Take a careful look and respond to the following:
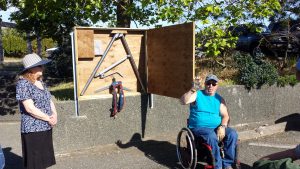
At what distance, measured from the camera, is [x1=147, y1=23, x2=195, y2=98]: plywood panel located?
611 cm

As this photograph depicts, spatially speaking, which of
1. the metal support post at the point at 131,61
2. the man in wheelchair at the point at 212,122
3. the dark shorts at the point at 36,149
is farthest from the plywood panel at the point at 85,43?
the dark shorts at the point at 36,149

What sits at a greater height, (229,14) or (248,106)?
(229,14)

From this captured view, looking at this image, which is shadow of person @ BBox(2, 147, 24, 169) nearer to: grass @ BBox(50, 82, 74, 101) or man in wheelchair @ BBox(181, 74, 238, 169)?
grass @ BBox(50, 82, 74, 101)

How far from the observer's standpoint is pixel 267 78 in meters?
8.50

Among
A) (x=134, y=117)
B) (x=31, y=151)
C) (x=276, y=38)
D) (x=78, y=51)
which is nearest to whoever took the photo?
(x=31, y=151)

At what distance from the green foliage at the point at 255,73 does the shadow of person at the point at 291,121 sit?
2.69 feet

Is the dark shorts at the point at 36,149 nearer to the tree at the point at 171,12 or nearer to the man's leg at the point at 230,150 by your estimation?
the man's leg at the point at 230,150

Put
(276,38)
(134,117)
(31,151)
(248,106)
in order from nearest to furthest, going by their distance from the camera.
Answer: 1. (31,151)
2. (134,117)
3. (248,106)
4. (276,38)

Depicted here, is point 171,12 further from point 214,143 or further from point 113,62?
point 214,143

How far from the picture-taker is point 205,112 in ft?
17.9

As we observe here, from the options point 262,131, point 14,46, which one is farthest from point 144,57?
point 14,46

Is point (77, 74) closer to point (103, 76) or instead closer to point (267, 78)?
point (103, 76)

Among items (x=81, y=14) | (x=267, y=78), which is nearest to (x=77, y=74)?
(x=81, y=14)

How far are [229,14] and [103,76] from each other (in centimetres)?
312
